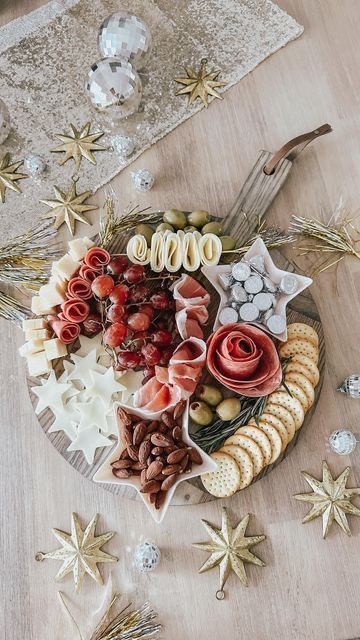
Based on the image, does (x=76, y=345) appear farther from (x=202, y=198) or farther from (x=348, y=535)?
(x=348, y=535)

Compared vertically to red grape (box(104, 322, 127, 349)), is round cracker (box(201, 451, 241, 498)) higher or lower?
lower

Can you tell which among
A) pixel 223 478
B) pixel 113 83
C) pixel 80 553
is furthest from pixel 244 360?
pixel 113 83

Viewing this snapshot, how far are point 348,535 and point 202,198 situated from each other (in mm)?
718

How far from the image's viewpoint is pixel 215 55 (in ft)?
4.64

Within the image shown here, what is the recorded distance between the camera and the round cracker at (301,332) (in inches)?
44.8

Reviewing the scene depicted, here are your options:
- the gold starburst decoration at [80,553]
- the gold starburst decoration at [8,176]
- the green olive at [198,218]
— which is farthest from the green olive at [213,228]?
the gold starburst decoration at [80,553]

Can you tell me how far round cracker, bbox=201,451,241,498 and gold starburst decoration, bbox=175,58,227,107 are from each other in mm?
775

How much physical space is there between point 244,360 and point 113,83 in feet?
2.13

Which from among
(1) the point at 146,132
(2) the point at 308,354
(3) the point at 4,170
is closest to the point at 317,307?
(2) the point at 308,354

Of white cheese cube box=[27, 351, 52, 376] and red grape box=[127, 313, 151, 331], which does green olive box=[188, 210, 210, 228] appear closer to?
red grape box=[127, 313, 151, 331]

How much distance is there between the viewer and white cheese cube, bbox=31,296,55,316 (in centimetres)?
113

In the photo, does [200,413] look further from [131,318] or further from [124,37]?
[124,37]

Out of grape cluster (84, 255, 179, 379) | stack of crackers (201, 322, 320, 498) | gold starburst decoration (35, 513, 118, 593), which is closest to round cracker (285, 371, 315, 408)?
stack of crackers (201, 322, 320, 498)

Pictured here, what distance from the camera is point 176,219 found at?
118cm
